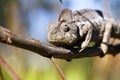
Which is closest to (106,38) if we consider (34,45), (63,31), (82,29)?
(82,29)

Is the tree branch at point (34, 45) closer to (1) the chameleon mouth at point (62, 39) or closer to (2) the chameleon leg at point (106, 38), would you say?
(1) the chameleon mouth at point (62, 39)

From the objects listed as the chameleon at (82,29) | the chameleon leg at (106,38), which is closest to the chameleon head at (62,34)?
the chameleon at (82,29)

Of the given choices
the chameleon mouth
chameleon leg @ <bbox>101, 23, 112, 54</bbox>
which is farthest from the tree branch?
chameleon leg @ <bbox>101, 23, 112, 54</bbox>

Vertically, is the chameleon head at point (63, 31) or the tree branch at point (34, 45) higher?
the tree branch at point (34, 45)

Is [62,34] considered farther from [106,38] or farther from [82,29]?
[106,38]

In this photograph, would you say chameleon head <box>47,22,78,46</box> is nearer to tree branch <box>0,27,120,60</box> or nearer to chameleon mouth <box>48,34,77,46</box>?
chameleon mouth <box>48,34,77,46</box>

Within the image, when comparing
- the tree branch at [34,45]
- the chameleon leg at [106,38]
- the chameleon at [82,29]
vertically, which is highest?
the tree branch at [34,45]

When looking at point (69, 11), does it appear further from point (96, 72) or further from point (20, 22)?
point (20, 22)
